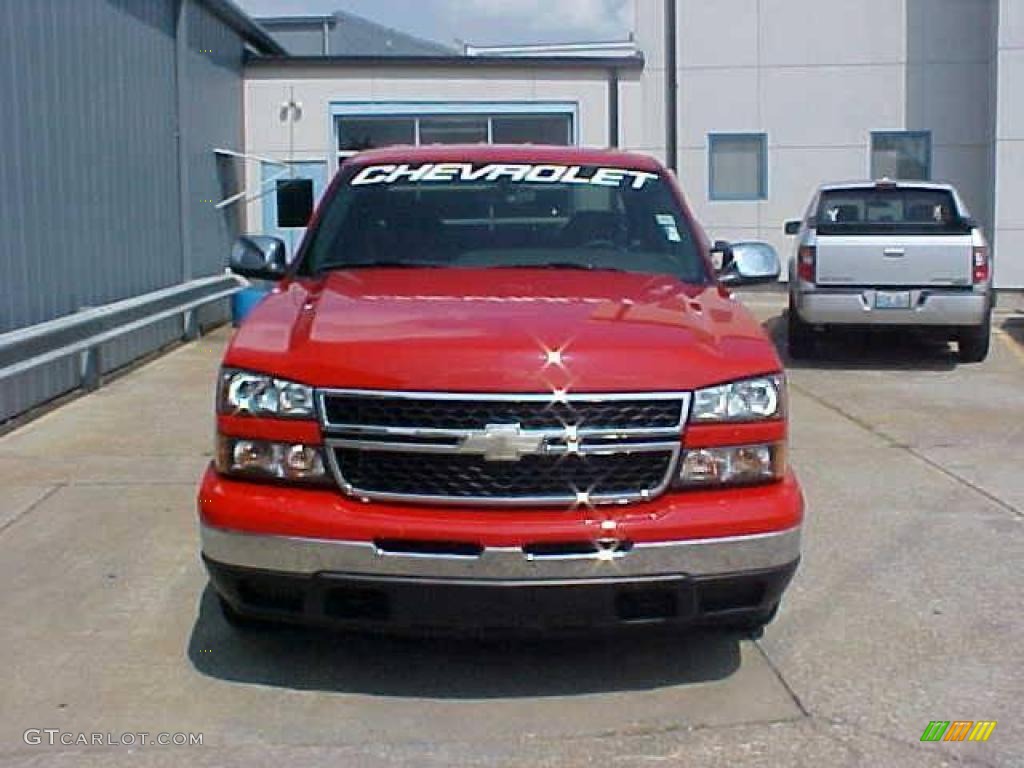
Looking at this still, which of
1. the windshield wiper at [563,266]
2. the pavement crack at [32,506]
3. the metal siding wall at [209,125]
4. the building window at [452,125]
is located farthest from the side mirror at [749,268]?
the building window at [452,125]

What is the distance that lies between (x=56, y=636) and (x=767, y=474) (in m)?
2.79

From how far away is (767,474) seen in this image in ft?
14.5

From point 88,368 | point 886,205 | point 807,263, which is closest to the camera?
point 88,368

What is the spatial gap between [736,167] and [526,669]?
1800 cm

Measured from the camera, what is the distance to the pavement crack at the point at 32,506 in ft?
22.3

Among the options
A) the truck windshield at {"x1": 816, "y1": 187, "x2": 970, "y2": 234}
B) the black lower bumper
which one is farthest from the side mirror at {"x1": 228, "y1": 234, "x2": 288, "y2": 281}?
the truck windshield at {"x1": 816, "y1": 187, "x2": 970, "y2": 234}

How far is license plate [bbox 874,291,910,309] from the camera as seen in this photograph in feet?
41.4

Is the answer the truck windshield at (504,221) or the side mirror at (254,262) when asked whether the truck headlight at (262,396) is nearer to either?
the truck windshield at (504,221)

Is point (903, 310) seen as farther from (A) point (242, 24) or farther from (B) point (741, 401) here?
(A) point (242, 24)

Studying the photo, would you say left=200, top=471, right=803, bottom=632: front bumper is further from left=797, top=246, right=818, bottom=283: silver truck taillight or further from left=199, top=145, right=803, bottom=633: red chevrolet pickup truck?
left=797, top=246, right=818, bottom=283: silver truck taillight

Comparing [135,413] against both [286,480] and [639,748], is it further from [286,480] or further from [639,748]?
[639,748]

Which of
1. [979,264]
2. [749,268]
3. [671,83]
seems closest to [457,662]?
[749,268]

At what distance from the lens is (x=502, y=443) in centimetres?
414

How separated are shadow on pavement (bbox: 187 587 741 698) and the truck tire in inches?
342
